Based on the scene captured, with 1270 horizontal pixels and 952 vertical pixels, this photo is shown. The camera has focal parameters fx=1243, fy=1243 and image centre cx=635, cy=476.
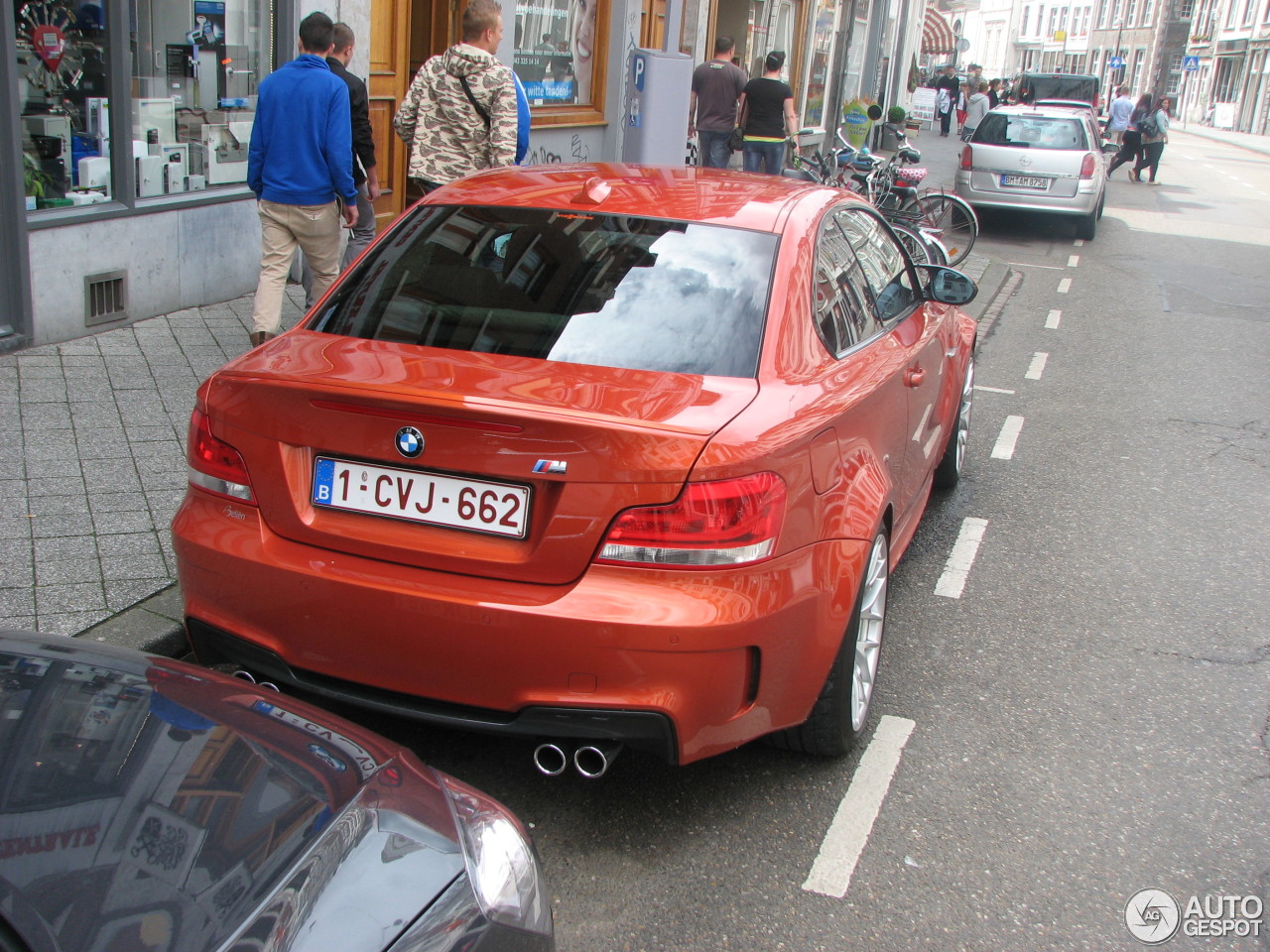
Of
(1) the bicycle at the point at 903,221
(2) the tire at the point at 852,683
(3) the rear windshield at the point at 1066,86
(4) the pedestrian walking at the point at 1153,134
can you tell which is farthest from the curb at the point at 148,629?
(3) the rear windshield at the point at 1066,86

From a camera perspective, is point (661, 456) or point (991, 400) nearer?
point (661, 456)

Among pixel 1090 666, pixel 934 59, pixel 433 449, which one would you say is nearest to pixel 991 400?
pixel 1090 666

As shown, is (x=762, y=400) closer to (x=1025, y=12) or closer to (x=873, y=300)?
(x=873, y=300)

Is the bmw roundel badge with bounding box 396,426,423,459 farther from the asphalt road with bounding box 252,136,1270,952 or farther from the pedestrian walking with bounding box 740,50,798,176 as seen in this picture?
→ the pedestrian walking with bounding box 740,50,798,176

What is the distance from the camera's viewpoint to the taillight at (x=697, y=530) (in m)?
2.78

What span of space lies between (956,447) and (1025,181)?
11.0 m

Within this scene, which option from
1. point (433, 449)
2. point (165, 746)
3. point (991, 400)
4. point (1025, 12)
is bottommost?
point (991, 400)

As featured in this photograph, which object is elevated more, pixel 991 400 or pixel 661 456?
pixel 661 456

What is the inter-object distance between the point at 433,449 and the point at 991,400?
5973 millimetres

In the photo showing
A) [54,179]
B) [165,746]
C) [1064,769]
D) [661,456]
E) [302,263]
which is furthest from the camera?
[302,263]

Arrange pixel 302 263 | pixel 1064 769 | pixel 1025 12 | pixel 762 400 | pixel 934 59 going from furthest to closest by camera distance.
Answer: pixel 1025 12 → pixel 934 59 → pixel 302 263 → pixel 1064 769 → pixel 762 400

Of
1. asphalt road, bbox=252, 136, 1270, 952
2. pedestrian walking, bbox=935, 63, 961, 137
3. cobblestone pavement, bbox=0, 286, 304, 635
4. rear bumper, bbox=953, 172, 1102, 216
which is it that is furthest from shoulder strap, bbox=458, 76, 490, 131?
pedestrian walking, bbox=935, 63, 961, 137

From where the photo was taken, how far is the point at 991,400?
26.6 feet

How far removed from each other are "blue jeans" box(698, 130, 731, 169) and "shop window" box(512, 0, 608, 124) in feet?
4.76
